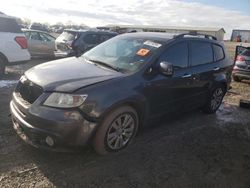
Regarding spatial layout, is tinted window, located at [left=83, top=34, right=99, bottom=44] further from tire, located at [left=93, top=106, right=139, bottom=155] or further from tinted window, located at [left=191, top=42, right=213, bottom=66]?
tire, located at [left=93, top=106, right=139, bottom=155]

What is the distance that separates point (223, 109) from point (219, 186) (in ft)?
13.2

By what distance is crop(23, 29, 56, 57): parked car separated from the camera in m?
14.7

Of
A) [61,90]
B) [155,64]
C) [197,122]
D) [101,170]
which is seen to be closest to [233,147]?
[197,122]

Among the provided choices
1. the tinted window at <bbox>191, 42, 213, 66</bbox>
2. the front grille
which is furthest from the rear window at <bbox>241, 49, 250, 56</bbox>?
the front grille

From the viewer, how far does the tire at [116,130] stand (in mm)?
4014

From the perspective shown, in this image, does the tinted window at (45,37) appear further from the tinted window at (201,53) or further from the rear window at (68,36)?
the tinted window at (201,53)

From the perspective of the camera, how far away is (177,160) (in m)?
4.36

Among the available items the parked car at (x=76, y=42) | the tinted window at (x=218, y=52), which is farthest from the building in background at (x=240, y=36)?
the tinted window at (x=218, y=52)

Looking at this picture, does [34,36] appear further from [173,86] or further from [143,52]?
[173,86]

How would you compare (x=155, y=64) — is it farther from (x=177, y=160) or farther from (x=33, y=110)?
(x=33, y=110)

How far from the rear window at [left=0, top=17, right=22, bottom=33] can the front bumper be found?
19.2 ft

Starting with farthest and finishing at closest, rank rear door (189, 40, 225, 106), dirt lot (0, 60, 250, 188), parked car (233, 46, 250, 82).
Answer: parked car (233, 46, 250, 82) → rear door (189, 40, 225, 106) → dirt lot (0, 60, 250, 188)

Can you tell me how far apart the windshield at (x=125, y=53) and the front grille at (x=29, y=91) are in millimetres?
1210

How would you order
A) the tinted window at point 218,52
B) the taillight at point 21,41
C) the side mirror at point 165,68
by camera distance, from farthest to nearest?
the taillight at point 21,41 → the tinted window at point 218,52 → the side mirror at point 165,68
